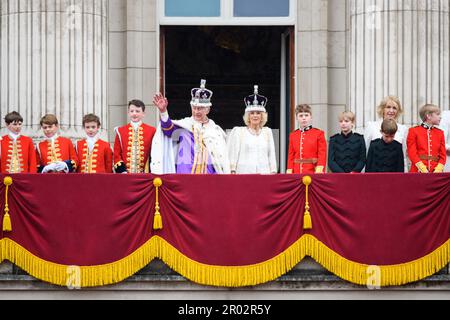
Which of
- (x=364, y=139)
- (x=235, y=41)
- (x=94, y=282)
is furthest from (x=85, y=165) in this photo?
(x=235, y=41)

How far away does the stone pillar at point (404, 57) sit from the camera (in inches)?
1025

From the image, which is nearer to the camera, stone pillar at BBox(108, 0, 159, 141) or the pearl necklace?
the pearl necklace

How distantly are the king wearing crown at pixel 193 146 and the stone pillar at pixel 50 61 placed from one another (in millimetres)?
3462

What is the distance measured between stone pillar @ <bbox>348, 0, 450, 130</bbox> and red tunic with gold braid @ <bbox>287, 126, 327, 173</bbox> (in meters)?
3.20

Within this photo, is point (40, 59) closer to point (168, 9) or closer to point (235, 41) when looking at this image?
point (168, 9)

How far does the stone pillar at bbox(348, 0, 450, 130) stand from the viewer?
2605 cm

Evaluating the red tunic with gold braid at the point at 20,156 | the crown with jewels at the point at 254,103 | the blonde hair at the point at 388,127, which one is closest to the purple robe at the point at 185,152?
the crown with jewels at the point at 254,103

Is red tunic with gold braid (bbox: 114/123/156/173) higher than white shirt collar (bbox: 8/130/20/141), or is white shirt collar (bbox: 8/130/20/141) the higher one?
white shirt collar (bbox: 8/130/20/141)

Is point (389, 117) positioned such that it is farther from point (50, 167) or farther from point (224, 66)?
point (224, 66)

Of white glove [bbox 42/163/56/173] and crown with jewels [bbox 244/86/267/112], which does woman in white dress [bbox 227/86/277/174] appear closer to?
crown with jewels [bbox 244/86/267/112]

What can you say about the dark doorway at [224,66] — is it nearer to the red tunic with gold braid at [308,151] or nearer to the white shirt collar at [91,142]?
the red tunic with gold braid at [308,151]

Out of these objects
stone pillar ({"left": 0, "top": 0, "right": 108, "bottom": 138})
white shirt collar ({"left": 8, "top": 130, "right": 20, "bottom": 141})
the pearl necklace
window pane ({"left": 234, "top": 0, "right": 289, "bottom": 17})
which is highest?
window pane ({"left": 234, "top": 0, "right": 289, "bottom": 17})

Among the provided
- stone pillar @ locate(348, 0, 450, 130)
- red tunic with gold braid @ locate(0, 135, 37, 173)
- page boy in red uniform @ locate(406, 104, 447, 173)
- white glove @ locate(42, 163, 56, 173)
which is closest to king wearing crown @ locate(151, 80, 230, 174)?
white glove @ locate(42, 163, 56, 173)

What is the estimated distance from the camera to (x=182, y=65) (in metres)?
34.2
